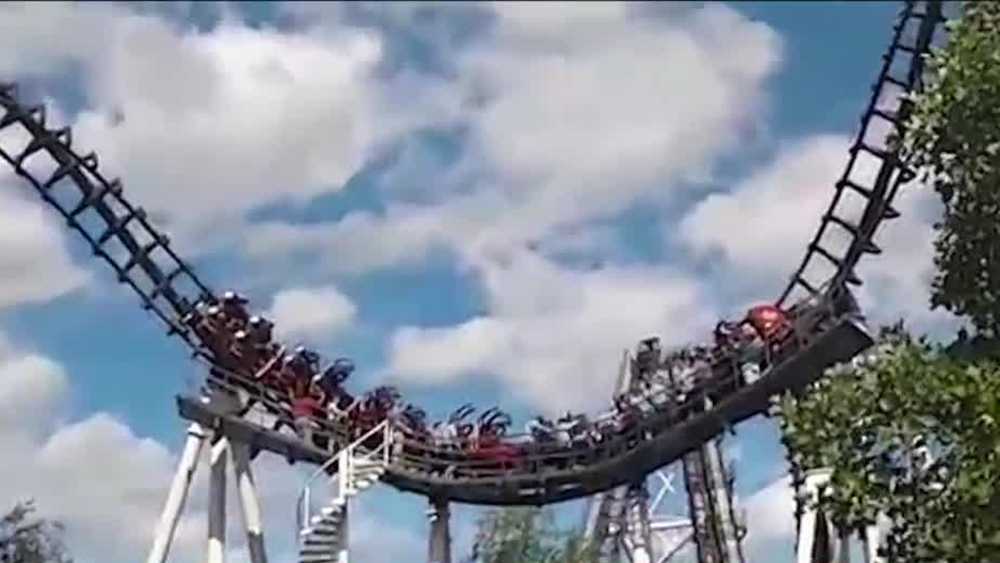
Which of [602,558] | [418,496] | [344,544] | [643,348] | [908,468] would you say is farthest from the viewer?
[602,558]

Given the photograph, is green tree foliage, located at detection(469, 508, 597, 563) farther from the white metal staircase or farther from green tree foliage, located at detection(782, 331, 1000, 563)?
green tree foliage, located at detection(782, 331, 1000, 563)

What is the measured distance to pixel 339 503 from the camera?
2111 centimetres

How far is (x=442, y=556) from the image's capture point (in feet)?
79.4

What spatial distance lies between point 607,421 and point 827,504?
403 inches

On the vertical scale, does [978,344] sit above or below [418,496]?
below

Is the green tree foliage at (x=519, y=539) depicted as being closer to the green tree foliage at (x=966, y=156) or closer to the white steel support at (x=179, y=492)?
the white steel support at (x=179, y=492)

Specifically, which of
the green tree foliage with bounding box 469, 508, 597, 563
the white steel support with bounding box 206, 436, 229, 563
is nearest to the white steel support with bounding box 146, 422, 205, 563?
the white steel support with bounding box 206, 436, 229, 563

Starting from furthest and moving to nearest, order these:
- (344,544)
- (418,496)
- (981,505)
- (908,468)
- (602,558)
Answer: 1. (602,558)
2. (418,496)
3. (344,544)
4. (908,468)
5. (981,505)

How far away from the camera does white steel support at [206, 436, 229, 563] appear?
22.5m

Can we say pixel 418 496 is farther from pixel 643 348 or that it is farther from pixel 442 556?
pixel 643 348

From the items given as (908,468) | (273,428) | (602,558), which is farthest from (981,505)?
(602,558)

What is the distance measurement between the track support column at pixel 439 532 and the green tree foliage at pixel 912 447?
11.6 meters

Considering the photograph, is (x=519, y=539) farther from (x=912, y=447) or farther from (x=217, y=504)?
(x=912, y=447)

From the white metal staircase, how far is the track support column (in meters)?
1.41
